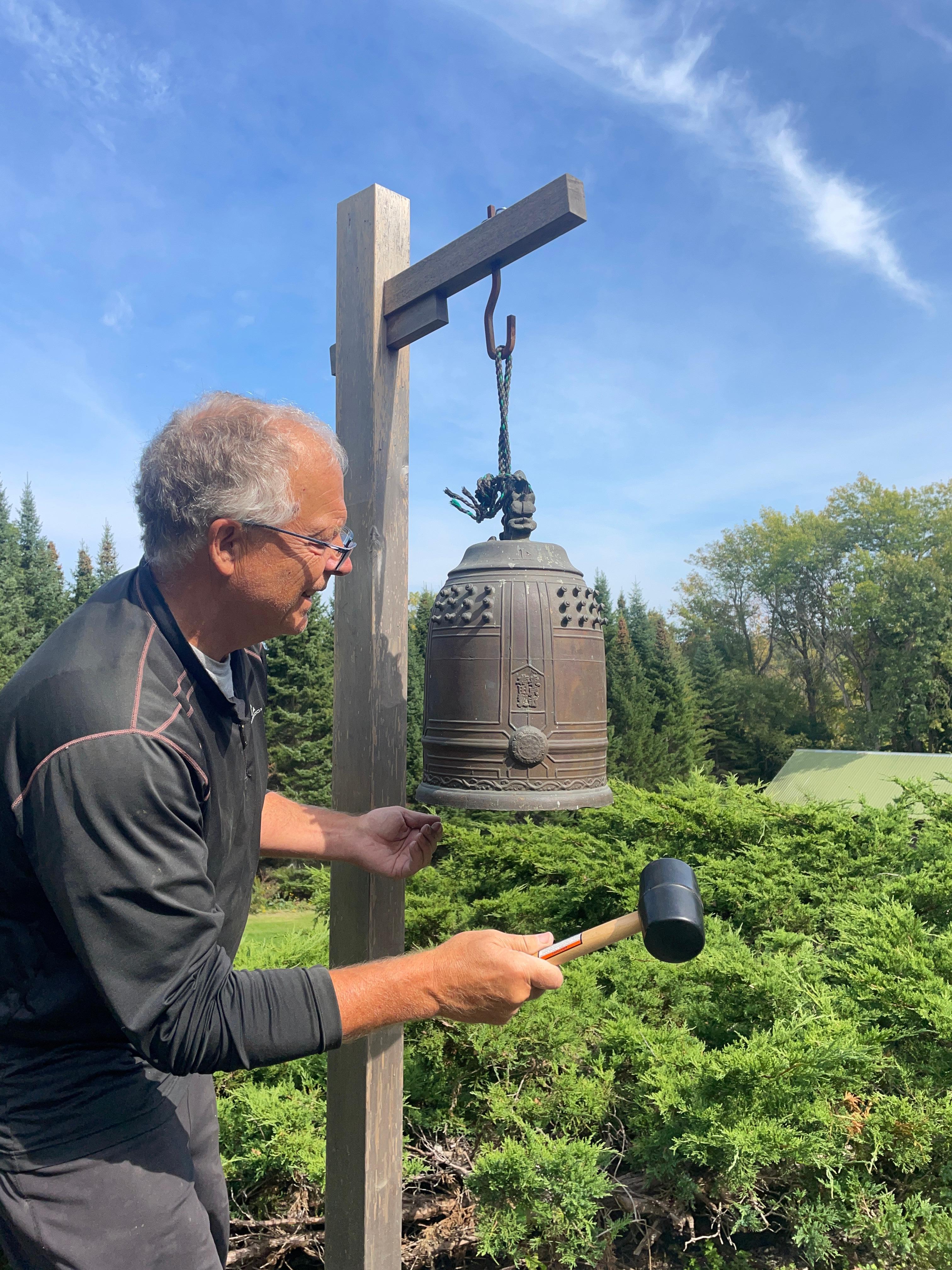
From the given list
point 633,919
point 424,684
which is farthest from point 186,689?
point 633,919

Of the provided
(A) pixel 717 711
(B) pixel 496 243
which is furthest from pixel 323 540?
(A) pixel 717 711

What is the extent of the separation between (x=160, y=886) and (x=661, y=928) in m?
0.96

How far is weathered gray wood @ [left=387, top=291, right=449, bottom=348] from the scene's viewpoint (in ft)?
7.16

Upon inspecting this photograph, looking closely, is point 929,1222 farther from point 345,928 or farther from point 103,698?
point 103,698

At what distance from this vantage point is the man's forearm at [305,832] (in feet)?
7.18

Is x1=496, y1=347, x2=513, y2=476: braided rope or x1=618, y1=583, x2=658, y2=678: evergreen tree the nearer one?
x1=496, y1=347, x2=513, y2=476: braided rope

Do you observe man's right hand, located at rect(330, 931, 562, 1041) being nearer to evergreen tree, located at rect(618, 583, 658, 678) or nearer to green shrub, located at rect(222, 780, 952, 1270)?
green shrub, located at rect(222, 780, 952, 1270)

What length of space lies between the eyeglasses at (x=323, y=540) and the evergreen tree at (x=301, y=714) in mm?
19899

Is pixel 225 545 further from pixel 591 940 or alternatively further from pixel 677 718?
pixel 677 718

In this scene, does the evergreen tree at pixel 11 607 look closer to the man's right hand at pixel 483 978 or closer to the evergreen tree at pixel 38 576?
the evergreen tree at pixel 38 576

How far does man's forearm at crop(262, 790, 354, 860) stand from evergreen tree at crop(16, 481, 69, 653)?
25.8m

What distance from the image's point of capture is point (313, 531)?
1734 mm

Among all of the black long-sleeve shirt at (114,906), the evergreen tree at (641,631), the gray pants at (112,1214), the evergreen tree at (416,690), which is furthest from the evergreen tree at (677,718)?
the black long-sleeve shirt at (114,906)

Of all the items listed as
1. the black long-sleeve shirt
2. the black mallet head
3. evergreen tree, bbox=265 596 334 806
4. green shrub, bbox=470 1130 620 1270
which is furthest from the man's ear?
evergreen tree, bbox=265 596 334 806
